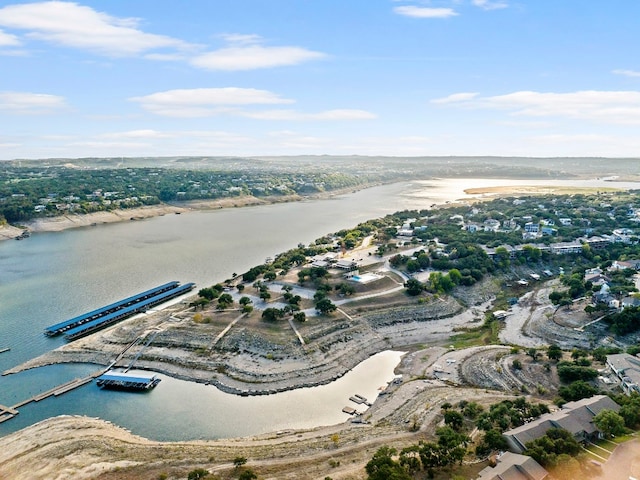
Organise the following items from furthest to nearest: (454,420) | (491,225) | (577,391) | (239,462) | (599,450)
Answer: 1. (491,225)
2. (577,391)
3. (454,420)
4. (239,462)
5. (599,450)

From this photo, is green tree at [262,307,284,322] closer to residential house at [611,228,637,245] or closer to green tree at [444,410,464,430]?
green tree at [444,410,464,430]

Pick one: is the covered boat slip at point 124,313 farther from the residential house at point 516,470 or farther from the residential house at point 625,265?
the residential house at point 625,265

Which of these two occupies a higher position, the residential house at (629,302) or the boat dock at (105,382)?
the residential house at (629,302)

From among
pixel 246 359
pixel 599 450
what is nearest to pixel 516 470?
pixel 599 450

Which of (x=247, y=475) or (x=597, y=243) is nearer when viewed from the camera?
(x=247, y=475)

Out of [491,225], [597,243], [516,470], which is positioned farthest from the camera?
[491,225]

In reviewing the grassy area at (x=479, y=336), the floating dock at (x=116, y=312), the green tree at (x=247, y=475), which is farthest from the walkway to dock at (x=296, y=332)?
the green tree at (x=247, y=475)

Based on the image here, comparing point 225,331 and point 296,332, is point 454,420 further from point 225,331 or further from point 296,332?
point 225,331

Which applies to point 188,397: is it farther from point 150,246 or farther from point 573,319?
point 150,246
